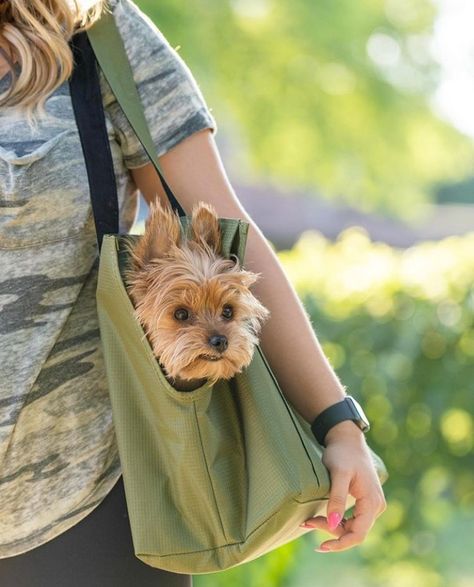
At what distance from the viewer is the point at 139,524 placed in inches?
65.6

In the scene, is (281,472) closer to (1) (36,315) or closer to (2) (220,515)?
(2) (220,515)

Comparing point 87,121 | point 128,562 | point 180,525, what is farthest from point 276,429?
point 87,121

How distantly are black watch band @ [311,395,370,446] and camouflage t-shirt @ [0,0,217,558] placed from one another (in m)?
0.35

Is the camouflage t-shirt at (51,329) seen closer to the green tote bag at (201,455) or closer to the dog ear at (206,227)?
the green tote bag at (201,455)

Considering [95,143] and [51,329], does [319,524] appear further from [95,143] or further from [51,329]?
[95,143]

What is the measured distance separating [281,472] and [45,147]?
26.0 inches

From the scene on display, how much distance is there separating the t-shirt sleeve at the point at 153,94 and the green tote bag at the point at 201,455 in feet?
0.85

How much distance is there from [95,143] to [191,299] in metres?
0.37

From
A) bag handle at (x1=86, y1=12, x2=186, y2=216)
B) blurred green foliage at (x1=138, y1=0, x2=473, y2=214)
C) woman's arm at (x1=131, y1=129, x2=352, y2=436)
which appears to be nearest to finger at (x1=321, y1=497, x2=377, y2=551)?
woman's arm at (x1=131, y1=129, x2=352, y2=436)

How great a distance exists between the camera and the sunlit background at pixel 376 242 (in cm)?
498

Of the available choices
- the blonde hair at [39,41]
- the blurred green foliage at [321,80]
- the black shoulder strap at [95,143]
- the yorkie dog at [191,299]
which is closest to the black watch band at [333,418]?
the yorkie dog at [191,299]

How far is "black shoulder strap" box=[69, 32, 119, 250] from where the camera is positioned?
5.84 ft

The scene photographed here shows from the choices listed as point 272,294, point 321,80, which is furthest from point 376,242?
point 272,294

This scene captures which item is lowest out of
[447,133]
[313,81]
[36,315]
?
[447,133]
